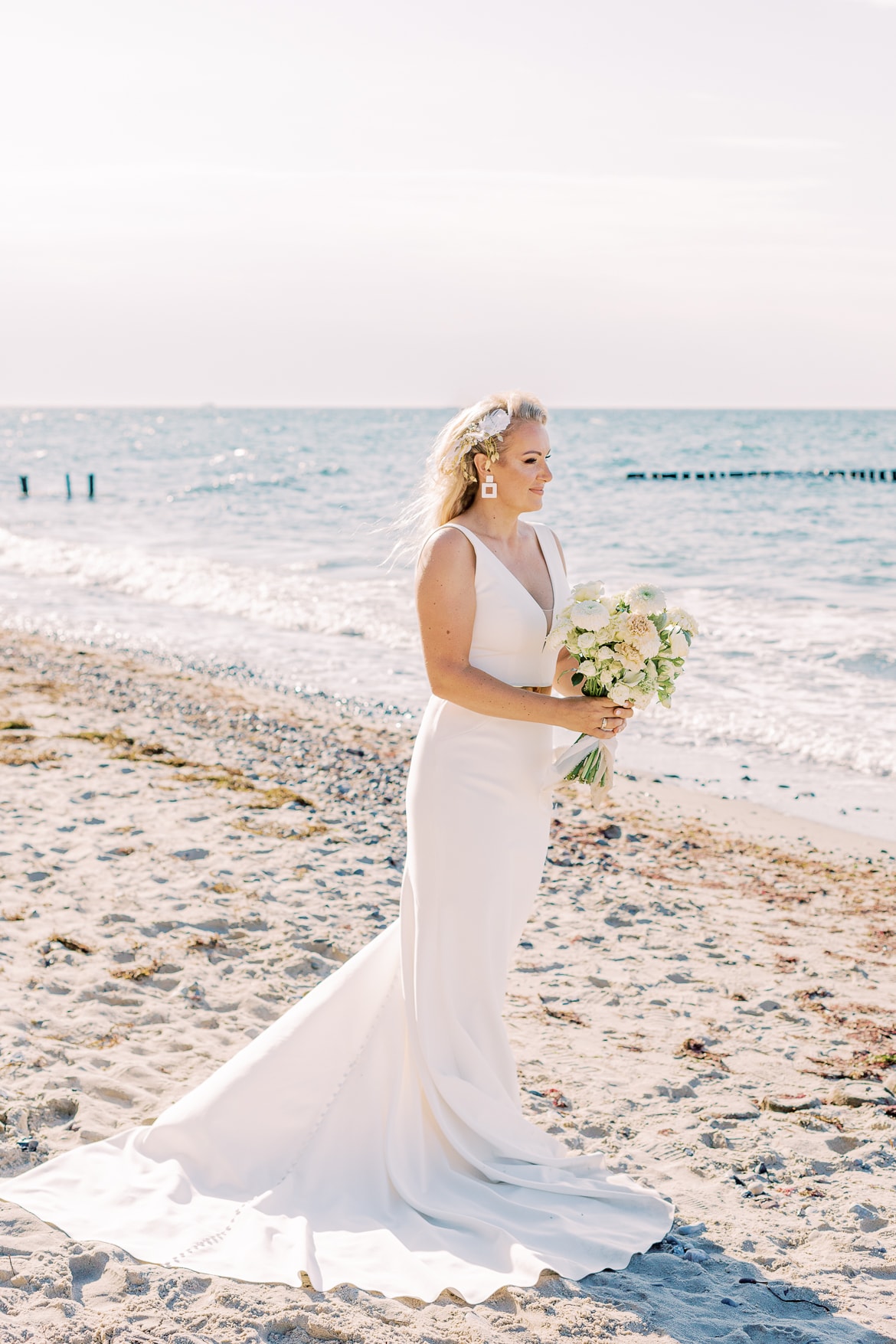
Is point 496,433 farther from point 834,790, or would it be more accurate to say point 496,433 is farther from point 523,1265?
point 834,790

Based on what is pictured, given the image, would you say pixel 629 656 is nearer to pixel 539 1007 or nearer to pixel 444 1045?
pixel 444 1045

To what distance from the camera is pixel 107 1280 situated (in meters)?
3.40

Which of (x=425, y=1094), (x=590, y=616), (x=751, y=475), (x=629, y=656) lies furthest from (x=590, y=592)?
(x=751, y=475)

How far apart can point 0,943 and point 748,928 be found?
4.29m

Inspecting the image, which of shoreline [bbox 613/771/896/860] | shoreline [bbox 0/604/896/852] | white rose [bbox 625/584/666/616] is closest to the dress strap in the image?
white rose [bbox 625/584/666/616]

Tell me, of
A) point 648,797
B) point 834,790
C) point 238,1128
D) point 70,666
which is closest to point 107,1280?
point 238,1128

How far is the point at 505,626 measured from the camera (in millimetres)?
3965

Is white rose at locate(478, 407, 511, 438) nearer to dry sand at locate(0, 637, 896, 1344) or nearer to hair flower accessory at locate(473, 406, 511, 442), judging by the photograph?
hair flower accessory at locate(473, 406, 511, 442)

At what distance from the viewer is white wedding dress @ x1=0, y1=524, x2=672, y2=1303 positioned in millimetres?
3787

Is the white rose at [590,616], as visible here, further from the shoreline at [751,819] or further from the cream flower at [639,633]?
the shoreline at [751,819]

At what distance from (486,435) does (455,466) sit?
19 centimetres

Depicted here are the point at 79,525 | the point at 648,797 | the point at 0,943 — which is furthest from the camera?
the point at 79,525

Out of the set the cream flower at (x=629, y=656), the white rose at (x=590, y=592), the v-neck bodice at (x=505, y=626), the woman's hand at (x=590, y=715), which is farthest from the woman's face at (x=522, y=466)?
the woman's hand at (x=590, y=715)

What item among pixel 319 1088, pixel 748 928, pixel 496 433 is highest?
pixel 496 433
